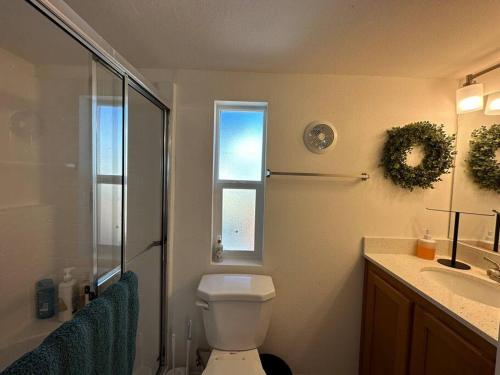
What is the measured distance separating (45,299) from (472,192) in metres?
2.35

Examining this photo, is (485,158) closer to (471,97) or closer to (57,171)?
(471,97)

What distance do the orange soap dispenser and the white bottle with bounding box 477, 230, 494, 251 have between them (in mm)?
229

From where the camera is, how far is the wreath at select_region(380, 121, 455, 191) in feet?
4.47

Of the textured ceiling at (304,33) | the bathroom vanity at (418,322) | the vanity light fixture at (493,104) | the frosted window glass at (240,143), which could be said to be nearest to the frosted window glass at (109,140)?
the textured ceiling at (304,33)

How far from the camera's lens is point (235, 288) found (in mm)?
1283

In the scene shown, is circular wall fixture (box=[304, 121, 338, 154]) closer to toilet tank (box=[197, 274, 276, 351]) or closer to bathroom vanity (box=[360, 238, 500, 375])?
bathroom vanity (box=[360, 238, 500, 375])

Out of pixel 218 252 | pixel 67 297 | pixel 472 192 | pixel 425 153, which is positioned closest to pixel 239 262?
pixel 218 252

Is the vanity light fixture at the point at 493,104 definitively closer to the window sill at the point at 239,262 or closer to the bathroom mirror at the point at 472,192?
the bathroom mirror at the point at 472,192

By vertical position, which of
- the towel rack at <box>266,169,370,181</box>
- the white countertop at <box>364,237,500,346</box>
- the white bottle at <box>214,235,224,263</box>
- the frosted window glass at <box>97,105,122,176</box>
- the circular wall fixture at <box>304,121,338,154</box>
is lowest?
the white bottle at <box>214,235,224,263</box>

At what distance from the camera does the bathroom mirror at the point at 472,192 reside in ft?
4.09

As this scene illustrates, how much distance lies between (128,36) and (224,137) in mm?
749

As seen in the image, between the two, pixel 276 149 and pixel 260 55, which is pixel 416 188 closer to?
pixel 276 149

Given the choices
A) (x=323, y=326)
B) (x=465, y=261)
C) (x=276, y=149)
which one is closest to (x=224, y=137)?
(x=276, y=149)

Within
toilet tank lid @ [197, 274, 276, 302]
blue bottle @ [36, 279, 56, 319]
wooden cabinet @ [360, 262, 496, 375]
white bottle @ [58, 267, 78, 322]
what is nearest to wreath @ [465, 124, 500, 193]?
wooden cabinet @ [360, 262, 496, 375]
